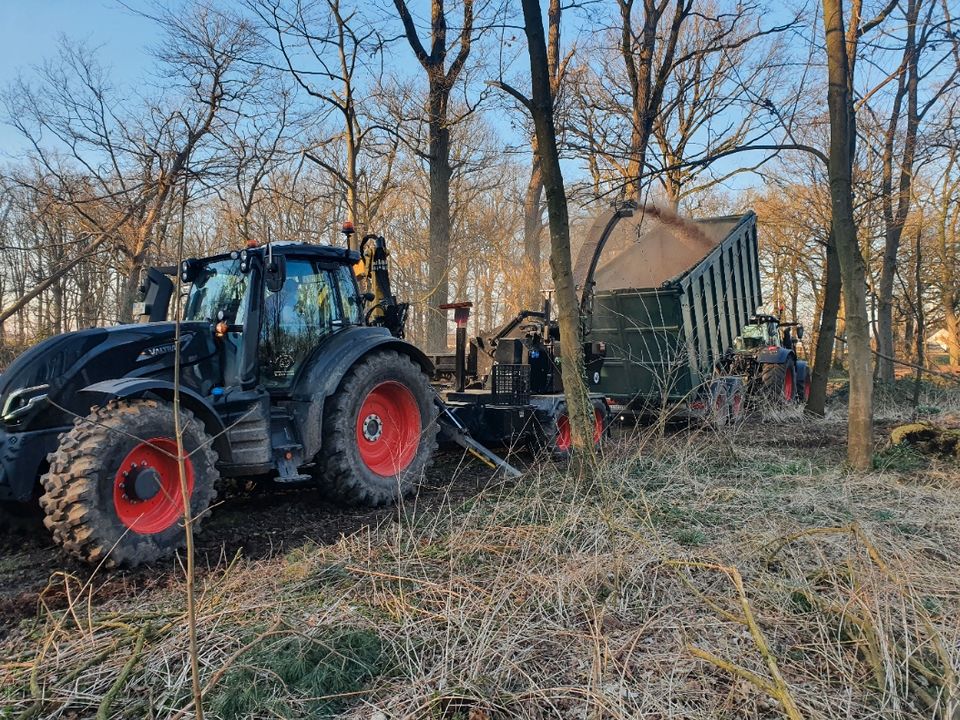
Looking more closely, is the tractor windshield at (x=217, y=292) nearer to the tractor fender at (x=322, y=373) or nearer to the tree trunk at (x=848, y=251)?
the tractor fender at (x=322, y=373)

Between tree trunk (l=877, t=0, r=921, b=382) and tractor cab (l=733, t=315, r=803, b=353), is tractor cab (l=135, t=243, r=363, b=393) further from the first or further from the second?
tree trunk (l=877, t=0, r=921, b=382)

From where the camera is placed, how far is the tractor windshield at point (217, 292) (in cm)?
540

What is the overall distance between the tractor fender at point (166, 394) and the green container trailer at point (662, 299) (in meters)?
5.40

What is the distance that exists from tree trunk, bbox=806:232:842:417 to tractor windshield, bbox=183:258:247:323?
7.95 meters

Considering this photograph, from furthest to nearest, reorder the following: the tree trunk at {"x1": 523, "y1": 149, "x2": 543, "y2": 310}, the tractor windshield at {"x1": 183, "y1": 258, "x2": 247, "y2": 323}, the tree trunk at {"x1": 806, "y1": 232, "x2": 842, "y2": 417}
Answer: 1. the tree trunk at {"x1": 523, "y1": 149, "x2": 543, "y2": 310}
2. the tree trunk at {"x1": 806, "y1": 232, "x2": 842, "y2": 417}
3. the tractor windshield at {"x1": 183, "y1": 258, "x2": 247, "y2": 323}

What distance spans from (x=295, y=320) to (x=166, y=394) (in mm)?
1359

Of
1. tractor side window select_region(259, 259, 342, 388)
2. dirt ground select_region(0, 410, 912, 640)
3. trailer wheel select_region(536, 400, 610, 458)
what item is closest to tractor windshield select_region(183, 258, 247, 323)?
tractor side window select_region(259, 259, 342, 388)

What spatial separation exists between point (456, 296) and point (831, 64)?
14783 millimetres

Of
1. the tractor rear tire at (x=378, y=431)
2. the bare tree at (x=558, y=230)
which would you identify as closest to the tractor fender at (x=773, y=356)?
the bare tree at (x=558, y=230)

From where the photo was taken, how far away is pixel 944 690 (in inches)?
93.3

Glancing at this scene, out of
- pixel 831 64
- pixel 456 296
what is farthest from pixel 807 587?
pixel 456 296

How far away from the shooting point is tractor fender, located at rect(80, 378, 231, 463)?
13.8 ft

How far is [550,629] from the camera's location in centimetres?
290

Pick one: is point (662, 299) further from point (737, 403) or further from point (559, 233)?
point (559, 233)
